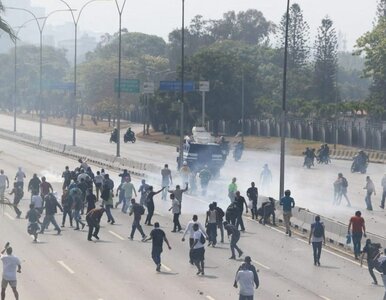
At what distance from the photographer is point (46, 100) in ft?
572

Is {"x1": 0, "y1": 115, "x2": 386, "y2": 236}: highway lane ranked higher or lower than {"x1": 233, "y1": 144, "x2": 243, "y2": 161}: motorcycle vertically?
lower

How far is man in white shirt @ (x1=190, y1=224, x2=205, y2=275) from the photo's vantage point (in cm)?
2538

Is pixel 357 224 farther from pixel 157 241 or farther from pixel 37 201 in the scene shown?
pixel 37 201

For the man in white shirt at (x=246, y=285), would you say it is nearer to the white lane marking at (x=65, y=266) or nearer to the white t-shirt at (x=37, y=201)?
the white lane marking at (x=65, y=266)

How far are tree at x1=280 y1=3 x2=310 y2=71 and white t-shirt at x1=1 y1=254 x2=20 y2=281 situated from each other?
11689cm

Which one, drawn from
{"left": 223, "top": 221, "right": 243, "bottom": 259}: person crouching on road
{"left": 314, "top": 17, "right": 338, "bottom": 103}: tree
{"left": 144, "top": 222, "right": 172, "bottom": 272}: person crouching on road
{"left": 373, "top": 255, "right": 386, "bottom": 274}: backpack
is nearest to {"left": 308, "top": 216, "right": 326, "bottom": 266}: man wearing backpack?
{"left": 223, "top": 221, "right": 243, "bottom": 259}: person crouching on road

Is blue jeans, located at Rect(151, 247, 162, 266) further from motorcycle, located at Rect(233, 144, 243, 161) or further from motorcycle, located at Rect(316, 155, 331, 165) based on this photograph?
motorcycle, located at Rect(233, 144, 243, 161)

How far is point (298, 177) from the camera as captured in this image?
58281 mm

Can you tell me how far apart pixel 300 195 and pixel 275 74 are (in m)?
94.7

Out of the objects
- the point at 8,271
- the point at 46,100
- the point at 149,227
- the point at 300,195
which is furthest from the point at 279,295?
the point at 46,100

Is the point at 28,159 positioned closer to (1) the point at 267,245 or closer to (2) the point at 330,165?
(2) the point at 330,165

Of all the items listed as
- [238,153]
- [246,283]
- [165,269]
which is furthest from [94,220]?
[238,153]

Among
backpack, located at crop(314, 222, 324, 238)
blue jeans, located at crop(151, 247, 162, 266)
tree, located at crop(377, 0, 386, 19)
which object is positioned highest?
tree, located at crop(377, 0, 386, 19)

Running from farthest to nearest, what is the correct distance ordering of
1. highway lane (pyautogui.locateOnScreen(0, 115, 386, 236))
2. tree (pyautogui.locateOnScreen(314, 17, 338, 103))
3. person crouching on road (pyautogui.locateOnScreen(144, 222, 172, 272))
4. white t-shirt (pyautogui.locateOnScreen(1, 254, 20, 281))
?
tree (pyautogui.locateOnScreen(314, 17, 338, 103)) → highway lane (pyautogui.locateOnScreen(0, 115, 386, 236)) → person crouching on road (pyautogui.locateOnScreen(144, 222, 172, 272)) → white t-shirt (pyautogui.locateOnScreen(1, 254, 20, 281))
